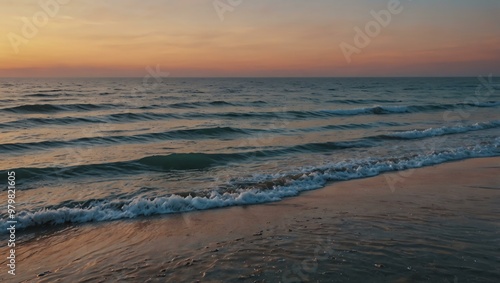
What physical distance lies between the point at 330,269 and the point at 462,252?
2.29 metres

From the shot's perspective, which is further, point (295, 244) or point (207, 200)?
point (207, 200)

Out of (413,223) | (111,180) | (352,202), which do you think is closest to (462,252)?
(413,223)

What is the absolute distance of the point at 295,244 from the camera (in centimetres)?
684

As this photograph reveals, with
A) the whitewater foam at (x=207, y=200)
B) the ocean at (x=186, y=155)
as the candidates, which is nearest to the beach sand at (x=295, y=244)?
the whitewater foam at (x=207, y=200)

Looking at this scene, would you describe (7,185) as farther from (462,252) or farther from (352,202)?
(462,252)

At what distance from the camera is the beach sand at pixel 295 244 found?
18.8ft

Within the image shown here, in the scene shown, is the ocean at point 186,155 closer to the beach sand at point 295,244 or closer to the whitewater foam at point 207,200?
the whitewater foam at point 207,200

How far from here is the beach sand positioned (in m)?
5.73

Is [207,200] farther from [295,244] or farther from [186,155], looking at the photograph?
[186,155]

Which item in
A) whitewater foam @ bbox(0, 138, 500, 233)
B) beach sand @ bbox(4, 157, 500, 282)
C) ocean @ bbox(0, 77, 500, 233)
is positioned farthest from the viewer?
ocean @ bbox(0, 77, 500, 233)

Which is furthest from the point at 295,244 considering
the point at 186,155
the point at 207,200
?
the point at 186,155

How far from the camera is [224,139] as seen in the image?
2100cm

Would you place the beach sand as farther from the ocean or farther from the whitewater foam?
the ocean

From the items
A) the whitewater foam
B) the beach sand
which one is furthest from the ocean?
the beach sand
